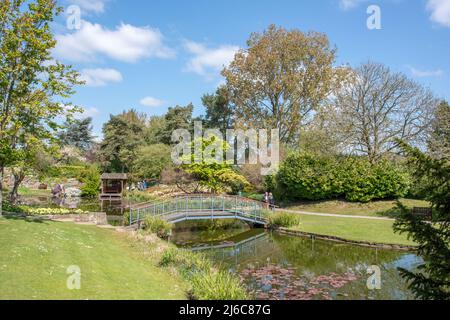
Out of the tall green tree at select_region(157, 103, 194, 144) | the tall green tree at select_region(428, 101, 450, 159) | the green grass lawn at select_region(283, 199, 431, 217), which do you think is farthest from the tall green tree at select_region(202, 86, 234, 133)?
the tall green tree at select_region(428, 101, 450, 159)

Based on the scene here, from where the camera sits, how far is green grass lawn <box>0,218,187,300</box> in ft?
25.2

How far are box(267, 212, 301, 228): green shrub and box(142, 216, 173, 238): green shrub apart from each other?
715 cm

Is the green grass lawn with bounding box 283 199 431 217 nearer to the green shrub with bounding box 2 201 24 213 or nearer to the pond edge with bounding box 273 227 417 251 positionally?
the pond edge with bounding box 273 227 417 251

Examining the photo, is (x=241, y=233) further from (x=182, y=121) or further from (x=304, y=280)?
(x=182, y=121)

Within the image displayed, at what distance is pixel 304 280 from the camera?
40.3ft

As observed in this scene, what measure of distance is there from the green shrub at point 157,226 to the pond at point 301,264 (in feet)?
3.15

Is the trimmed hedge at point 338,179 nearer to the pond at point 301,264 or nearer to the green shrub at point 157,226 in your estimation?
the pond at point 301,264

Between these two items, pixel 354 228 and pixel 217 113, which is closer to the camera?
pixel 354 228

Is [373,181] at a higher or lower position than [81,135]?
lower

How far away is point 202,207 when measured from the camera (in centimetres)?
2194

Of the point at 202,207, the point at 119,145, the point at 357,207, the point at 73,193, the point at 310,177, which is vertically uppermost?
the point at 119,145

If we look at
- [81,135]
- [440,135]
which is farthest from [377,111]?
[81,135]

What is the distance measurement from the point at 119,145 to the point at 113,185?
10622mm

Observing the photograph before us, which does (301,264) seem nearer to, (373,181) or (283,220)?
(283,220)
